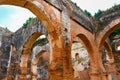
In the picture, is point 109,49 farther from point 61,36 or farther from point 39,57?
point 61,36

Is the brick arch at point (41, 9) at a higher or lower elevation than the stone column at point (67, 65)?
higher

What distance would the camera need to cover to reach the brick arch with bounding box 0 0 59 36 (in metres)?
6.29

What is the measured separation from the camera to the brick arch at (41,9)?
6.29 metres

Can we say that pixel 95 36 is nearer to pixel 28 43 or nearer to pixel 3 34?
pixel 28 43

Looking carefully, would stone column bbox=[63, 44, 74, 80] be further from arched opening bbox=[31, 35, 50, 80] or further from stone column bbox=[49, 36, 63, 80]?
arched opening bbox=[31, 35, 50, 80]

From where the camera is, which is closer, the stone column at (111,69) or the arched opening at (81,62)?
the stone column at (111,69)

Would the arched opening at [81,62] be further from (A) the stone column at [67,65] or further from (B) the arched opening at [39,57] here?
(A) the stone column at [67,65]

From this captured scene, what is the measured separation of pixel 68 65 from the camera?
7133 millimetres

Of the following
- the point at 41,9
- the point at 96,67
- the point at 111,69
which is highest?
the point at 41,9

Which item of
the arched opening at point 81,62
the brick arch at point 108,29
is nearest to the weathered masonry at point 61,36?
the brick arch at point 108,29

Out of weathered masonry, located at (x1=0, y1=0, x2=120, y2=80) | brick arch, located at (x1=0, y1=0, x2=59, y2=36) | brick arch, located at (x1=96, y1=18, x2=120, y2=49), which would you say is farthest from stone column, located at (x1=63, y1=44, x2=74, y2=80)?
brick arch, located at (x1=96, y1=18, x2=120, y2=49)

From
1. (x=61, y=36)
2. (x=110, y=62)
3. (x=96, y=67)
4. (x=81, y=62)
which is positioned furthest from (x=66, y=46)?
(x=81, y=62)

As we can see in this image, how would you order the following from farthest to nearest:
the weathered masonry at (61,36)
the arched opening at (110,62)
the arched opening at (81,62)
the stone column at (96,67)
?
the arched opening at (81,62)
the arched opening at (110,62)
the stone column at (96,67)
the weathered masonry at (61,36)

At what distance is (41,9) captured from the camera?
663cm
